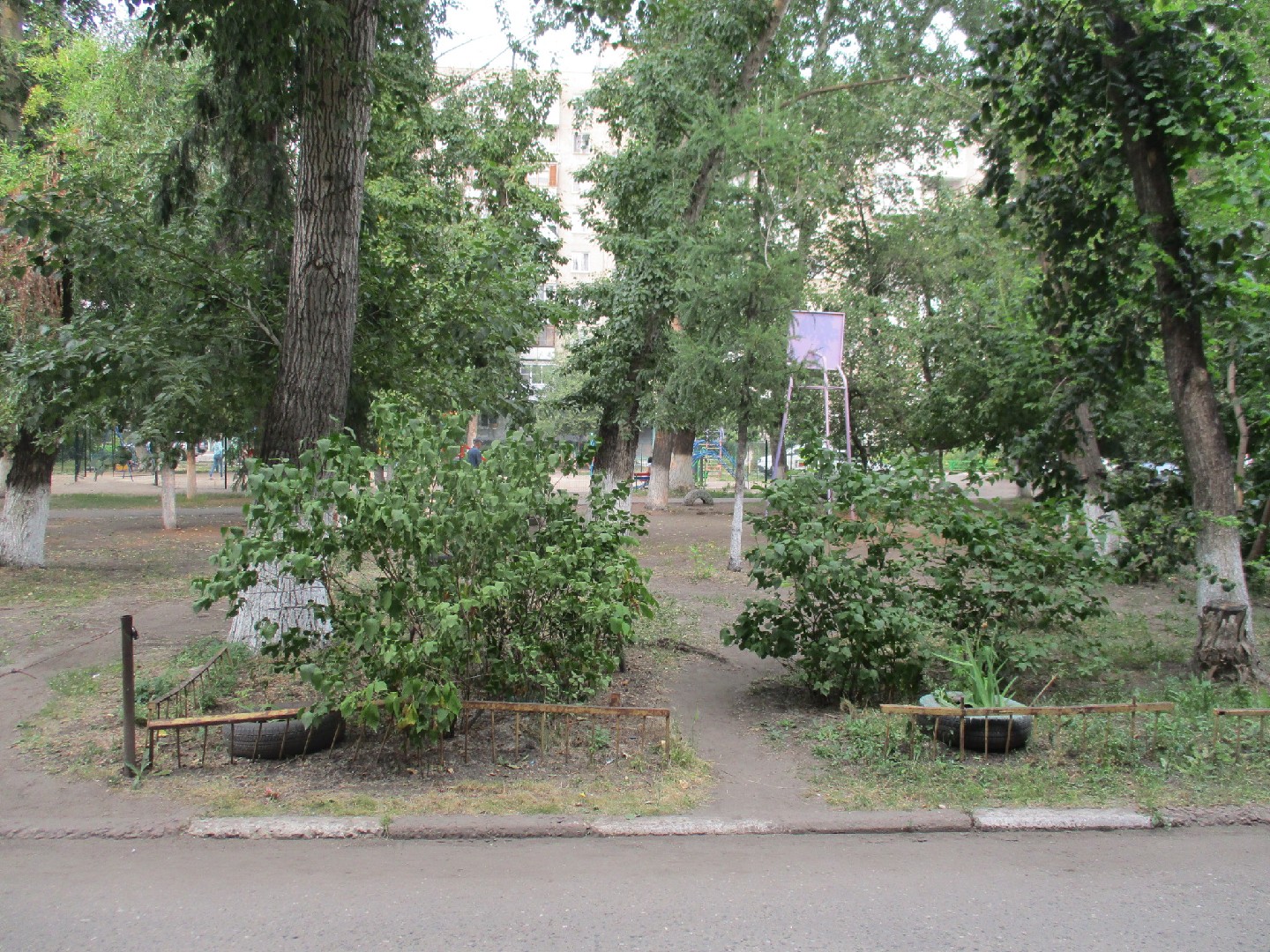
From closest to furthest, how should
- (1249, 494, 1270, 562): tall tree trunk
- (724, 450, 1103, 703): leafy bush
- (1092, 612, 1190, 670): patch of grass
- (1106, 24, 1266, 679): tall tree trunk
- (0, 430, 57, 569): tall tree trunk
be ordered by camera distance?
(724, 450, 1103, 703): leafy bush
(1106, 24, 1266, 679): tall tree trunk
(1092, 612, 1190, 670): patch of grass
(1249, 494, 1270, 562): tall tree trunk
(0, 430, 57, 569): tall tree trunk

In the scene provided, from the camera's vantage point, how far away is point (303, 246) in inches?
292

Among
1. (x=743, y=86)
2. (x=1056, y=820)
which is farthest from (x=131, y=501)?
(x=1056, y=820)

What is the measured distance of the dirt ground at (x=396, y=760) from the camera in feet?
16.2

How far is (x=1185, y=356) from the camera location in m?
7.30

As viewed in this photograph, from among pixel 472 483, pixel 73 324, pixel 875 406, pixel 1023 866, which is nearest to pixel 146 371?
pixel 73 324

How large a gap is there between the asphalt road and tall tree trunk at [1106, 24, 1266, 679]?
284 cm

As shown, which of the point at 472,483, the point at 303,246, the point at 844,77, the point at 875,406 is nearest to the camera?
the point at 472,483

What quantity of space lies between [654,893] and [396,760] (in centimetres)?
195

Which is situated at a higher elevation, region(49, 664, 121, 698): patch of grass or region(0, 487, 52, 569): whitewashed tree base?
region(0, 487, 52, 569): whitewashed tree base

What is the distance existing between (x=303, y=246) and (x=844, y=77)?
14.2 meters

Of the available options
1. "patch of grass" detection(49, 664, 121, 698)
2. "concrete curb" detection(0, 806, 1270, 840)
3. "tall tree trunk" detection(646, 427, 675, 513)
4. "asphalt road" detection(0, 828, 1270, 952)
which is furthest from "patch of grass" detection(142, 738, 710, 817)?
"tall tree trunk" detection(646, 427, 675, 513)

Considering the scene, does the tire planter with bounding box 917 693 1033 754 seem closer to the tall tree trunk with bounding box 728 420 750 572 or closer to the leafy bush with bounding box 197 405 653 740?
the leafy bush with bounding box 197 405 653 740

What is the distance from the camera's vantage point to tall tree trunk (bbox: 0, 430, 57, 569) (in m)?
12.4

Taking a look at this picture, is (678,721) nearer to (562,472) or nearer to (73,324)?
(562,472)
